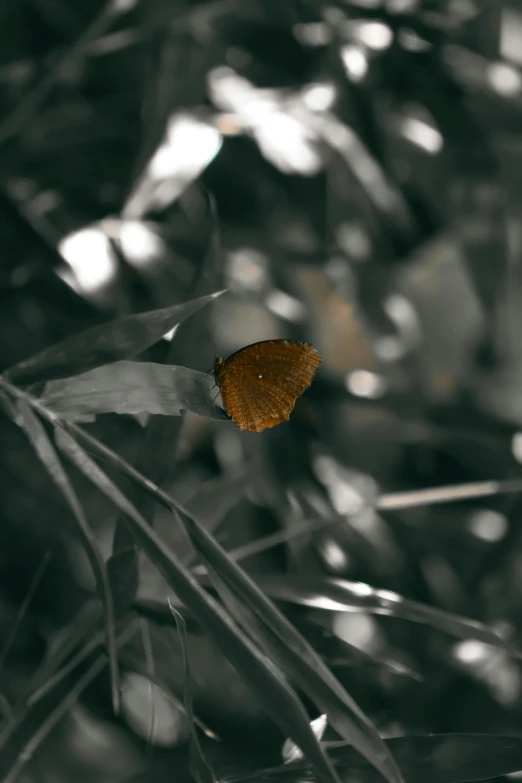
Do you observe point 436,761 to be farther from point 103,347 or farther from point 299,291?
point 299,291

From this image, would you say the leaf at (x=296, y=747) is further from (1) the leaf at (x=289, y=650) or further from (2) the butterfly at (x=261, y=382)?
(2) the butterfly at (x=261, y=382)

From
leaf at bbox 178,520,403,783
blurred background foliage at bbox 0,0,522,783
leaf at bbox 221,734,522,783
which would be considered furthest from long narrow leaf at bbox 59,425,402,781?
blurred background foliage at bbox 0,0,522,783

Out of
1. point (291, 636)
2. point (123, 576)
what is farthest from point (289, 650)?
point (123, 576)

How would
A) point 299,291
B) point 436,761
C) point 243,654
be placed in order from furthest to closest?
point 299,291, point 436,761, point 243,654

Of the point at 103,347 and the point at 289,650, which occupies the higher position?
the point at 103,347

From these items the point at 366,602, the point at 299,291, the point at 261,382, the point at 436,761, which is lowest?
the point at 436,761

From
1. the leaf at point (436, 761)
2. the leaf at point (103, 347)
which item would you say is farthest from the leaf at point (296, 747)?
the leaf at point (103, 347)
